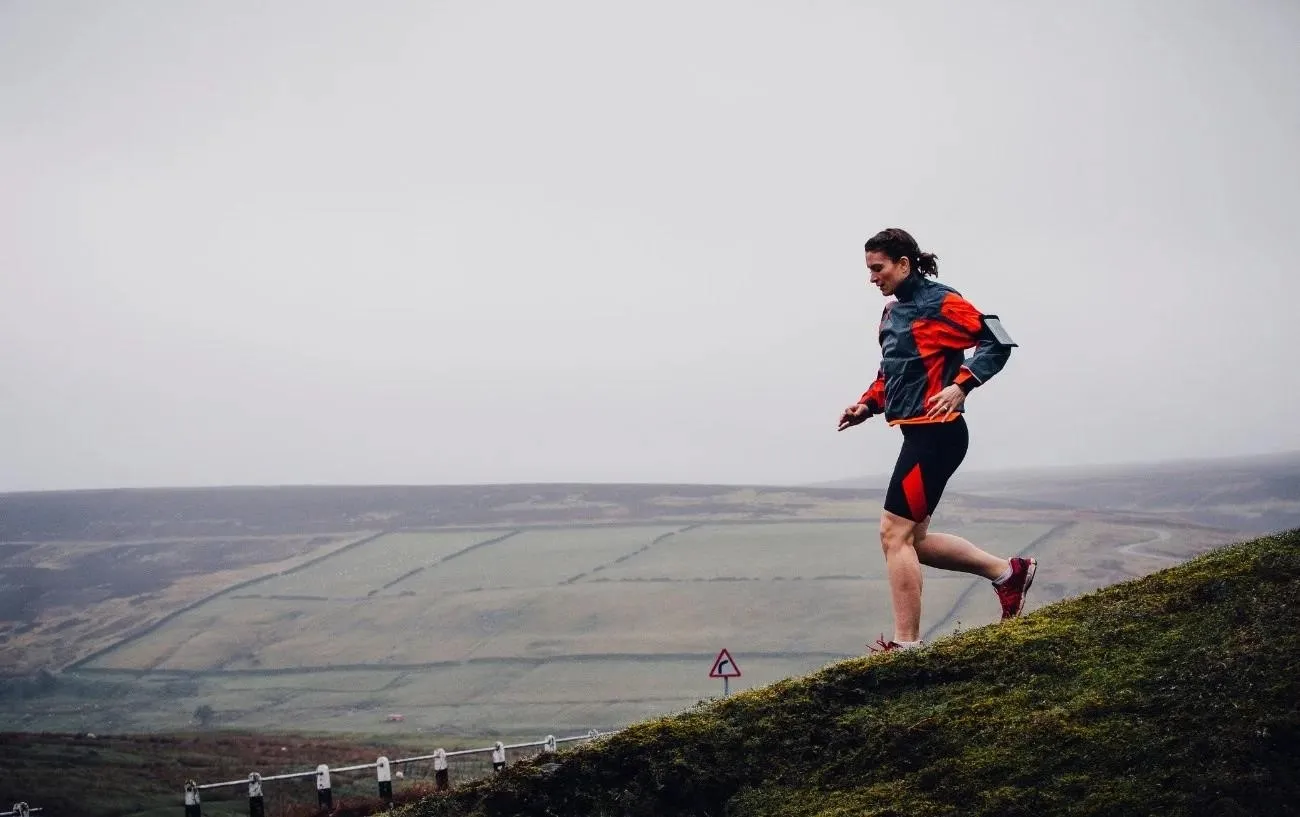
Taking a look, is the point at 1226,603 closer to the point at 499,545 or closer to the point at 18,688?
the point at 18,688

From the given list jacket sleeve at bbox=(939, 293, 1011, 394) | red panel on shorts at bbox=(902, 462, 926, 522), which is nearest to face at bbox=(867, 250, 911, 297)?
jacket sleeve at bbox=(939, 293, 1011, 394)

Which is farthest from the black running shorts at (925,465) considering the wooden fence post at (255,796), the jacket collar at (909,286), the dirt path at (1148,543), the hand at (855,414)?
the dirt path at (1148,543)

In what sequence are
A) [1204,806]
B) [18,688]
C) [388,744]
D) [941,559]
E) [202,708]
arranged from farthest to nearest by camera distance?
[18,688] → [202,708] → [388,744] → [941,559] → [1204,806]

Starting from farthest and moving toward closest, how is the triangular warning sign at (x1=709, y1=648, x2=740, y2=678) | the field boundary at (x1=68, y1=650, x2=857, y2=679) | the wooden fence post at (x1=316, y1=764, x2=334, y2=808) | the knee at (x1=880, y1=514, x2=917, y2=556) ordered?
the field boundary at (x1=68, y1=650, x2=857, y2=679) < the triangular warning sign at (x1=709, y1=648, x2=740, y2=678) < the wooden fence post at (x1=316, y1=764, x2=334, y2=808) < the knee at (x1=880, y1=514, x2=917, y2=556)

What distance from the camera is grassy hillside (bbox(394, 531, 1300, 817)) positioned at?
15.7 ft

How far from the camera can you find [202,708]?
344 feet

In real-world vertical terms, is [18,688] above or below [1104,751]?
below

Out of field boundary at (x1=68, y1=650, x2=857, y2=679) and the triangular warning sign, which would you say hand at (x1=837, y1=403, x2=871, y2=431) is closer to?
the triangular warning sign

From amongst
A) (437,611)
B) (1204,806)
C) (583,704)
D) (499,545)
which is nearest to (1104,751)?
(1204,806)

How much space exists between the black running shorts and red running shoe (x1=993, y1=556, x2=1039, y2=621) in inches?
26.2

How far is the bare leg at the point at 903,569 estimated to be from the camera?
7262 millimetres

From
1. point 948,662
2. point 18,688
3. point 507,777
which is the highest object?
point 948,662

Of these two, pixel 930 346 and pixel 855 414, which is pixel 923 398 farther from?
pixel 855 414

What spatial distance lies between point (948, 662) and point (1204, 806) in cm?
184
